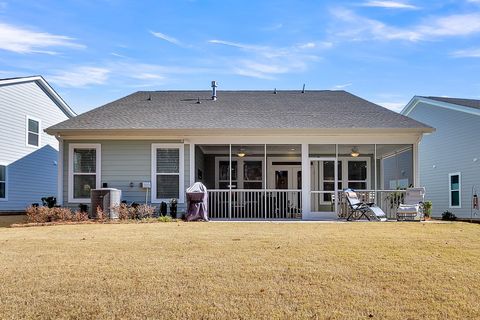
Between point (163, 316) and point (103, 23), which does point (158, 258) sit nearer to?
point (163, 316)

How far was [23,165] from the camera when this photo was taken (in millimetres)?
22906

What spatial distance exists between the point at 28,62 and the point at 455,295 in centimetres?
2005

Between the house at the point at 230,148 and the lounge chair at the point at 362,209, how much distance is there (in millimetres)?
825

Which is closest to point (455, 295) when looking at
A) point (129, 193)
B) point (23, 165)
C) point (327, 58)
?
point (327, 58)

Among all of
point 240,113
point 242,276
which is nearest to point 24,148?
point 240,113

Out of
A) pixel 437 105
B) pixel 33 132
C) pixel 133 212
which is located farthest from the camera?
pixel 33 132

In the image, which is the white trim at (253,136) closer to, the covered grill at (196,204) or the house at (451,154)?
Result: the covered grill at (196,204)

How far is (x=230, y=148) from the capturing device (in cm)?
1677

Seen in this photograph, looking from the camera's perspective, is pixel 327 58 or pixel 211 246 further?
pixel 327 58

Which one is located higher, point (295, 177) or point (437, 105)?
point (437, 105)

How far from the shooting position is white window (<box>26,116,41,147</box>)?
75.4 feet

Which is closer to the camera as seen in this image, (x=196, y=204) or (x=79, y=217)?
(x=79, y=217)

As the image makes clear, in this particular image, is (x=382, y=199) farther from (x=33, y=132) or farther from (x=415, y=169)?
(x=33, y=132)

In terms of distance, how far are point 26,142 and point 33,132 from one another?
0.83m
